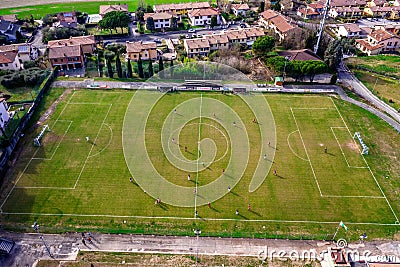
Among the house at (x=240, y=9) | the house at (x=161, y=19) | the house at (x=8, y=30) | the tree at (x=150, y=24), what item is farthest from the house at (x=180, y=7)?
the house at (x=8, y=30)

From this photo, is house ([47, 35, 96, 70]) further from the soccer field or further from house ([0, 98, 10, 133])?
house ([0, 98, 10, 133])

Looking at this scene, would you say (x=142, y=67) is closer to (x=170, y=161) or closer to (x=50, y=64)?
(x=50, y=64)

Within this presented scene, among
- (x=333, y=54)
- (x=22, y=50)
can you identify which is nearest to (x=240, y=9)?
(x=333, y=54)

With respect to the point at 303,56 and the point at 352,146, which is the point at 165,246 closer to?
the point at 352,146

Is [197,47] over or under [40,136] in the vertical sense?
over

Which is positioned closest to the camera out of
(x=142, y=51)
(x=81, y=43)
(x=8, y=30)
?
(x=142, y=51)

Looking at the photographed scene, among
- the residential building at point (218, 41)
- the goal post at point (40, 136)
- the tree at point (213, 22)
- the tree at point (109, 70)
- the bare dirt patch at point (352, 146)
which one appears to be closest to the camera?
the goal post at point (40, 136)

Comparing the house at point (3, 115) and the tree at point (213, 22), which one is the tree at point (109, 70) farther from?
the tree at point (213, 22)
